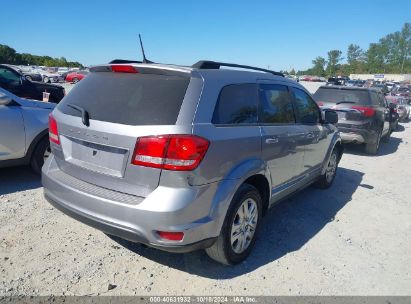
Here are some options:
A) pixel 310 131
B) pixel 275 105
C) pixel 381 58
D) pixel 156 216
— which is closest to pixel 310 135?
pixel 310 131

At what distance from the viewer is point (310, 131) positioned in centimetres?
454

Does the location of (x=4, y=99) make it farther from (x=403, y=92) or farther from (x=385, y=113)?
(x=403, y=92)

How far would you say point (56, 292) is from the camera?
2.79 m

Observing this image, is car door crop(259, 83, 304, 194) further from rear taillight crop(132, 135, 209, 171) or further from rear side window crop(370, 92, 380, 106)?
rear side window crop(370, 92, 380, 106)

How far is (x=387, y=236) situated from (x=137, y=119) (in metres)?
3.51

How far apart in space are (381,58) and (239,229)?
13590cm

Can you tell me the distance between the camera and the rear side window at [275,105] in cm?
359

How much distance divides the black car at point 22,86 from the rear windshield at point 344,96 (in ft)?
23.3

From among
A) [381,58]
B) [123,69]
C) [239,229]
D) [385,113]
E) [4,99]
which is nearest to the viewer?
[123,69]

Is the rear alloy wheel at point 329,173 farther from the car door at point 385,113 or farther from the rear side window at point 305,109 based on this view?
the car door at point 385,113

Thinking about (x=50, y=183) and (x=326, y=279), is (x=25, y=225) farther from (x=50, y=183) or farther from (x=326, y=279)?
(x=326, y=279)

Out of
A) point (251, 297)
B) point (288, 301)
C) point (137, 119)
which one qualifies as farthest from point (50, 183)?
point (288, 301)

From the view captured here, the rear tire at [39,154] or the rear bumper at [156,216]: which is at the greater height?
the rear bumper at [156,216]

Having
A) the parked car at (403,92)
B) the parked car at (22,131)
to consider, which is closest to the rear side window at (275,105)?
the parked car at (22,131)
